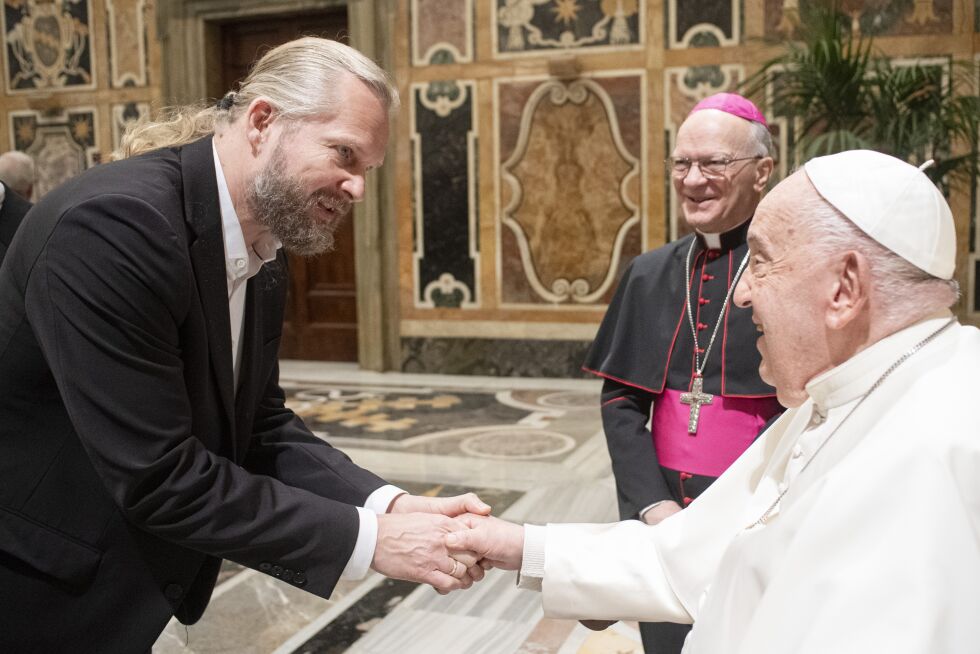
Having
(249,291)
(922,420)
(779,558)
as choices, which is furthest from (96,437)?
(922,420)

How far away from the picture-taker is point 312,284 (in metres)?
8.93

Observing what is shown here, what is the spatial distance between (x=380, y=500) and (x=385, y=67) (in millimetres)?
6371

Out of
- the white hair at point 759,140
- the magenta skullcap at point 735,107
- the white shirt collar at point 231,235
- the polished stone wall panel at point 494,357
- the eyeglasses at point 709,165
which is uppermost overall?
the magenta skullcap at point 735,107

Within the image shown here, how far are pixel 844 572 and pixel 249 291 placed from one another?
4.23ft

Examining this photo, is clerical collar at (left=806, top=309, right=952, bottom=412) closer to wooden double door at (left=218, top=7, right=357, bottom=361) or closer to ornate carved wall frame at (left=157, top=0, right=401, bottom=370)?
ornate carved wall frame at (left=157, top=0, right=401, bottom=370)

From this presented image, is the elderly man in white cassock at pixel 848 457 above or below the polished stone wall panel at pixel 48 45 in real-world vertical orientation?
below

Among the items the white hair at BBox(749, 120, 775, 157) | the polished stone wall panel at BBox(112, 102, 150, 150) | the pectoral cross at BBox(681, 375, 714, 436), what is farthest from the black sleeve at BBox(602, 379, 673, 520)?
the polished stone wall panel at BBox(112, 102, 150, 150)

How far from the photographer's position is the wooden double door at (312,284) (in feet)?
28.7

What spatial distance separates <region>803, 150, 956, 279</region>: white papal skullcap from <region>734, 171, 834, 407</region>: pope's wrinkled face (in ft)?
0.17

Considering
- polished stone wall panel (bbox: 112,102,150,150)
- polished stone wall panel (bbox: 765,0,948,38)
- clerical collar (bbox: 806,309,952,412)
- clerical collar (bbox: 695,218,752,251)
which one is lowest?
clerical collar (bbox: 806,309,952,412)

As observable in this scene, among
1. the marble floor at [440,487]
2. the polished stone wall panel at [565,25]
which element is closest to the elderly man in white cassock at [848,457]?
the marble floor at [440,487]

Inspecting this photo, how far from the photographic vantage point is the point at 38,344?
1650 mm

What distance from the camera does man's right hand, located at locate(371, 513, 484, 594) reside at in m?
2.00

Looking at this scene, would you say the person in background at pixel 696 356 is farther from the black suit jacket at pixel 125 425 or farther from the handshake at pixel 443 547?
the black suit jacket at pixel 125 425
